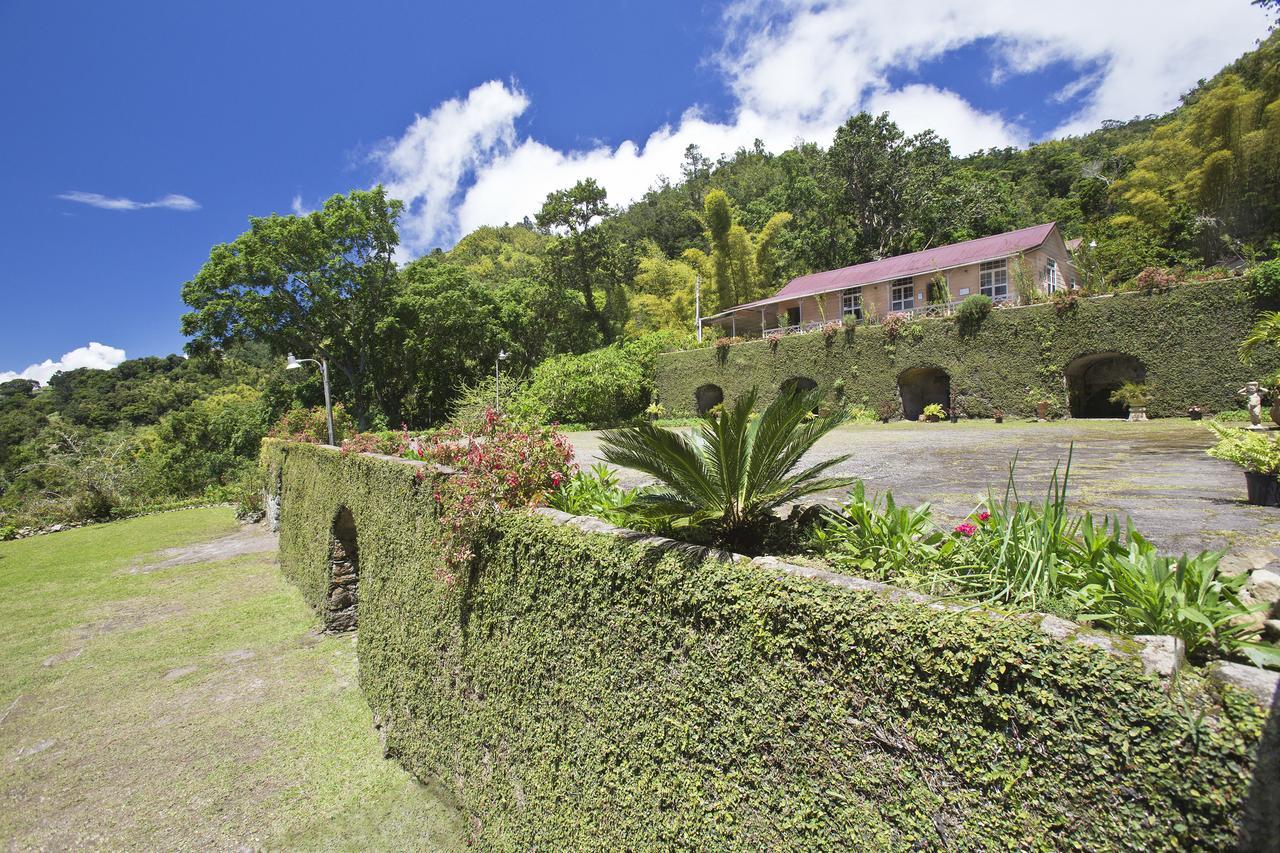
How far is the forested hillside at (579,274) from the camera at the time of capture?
2436 cm

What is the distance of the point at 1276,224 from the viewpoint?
23250 mm

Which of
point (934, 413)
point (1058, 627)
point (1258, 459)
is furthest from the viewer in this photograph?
point (934, 413)

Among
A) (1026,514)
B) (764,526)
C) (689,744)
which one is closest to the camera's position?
(1026,514)

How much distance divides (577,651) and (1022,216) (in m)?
41.5

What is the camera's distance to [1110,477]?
6082mm

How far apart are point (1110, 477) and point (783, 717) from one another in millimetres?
5906

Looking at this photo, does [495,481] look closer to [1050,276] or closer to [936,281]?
[936,281]

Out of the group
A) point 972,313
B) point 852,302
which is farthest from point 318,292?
point 972,313

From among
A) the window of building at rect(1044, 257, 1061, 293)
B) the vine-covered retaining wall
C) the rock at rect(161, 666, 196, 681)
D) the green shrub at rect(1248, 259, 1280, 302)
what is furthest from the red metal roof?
the rock at rect(161, 666, 196, 681)

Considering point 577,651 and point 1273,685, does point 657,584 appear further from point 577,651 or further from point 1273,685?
point 1273,685

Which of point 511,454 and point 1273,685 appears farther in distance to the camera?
point 511,454

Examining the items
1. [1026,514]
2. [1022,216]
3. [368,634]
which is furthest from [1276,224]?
[368,634]

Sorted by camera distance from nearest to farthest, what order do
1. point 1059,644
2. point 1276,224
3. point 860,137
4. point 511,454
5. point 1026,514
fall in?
1. point 1059,644
2. point 1026,514
3. point 511,454
4. point 1276,224
5. point 860,137

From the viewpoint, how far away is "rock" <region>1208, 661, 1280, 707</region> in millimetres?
1309
